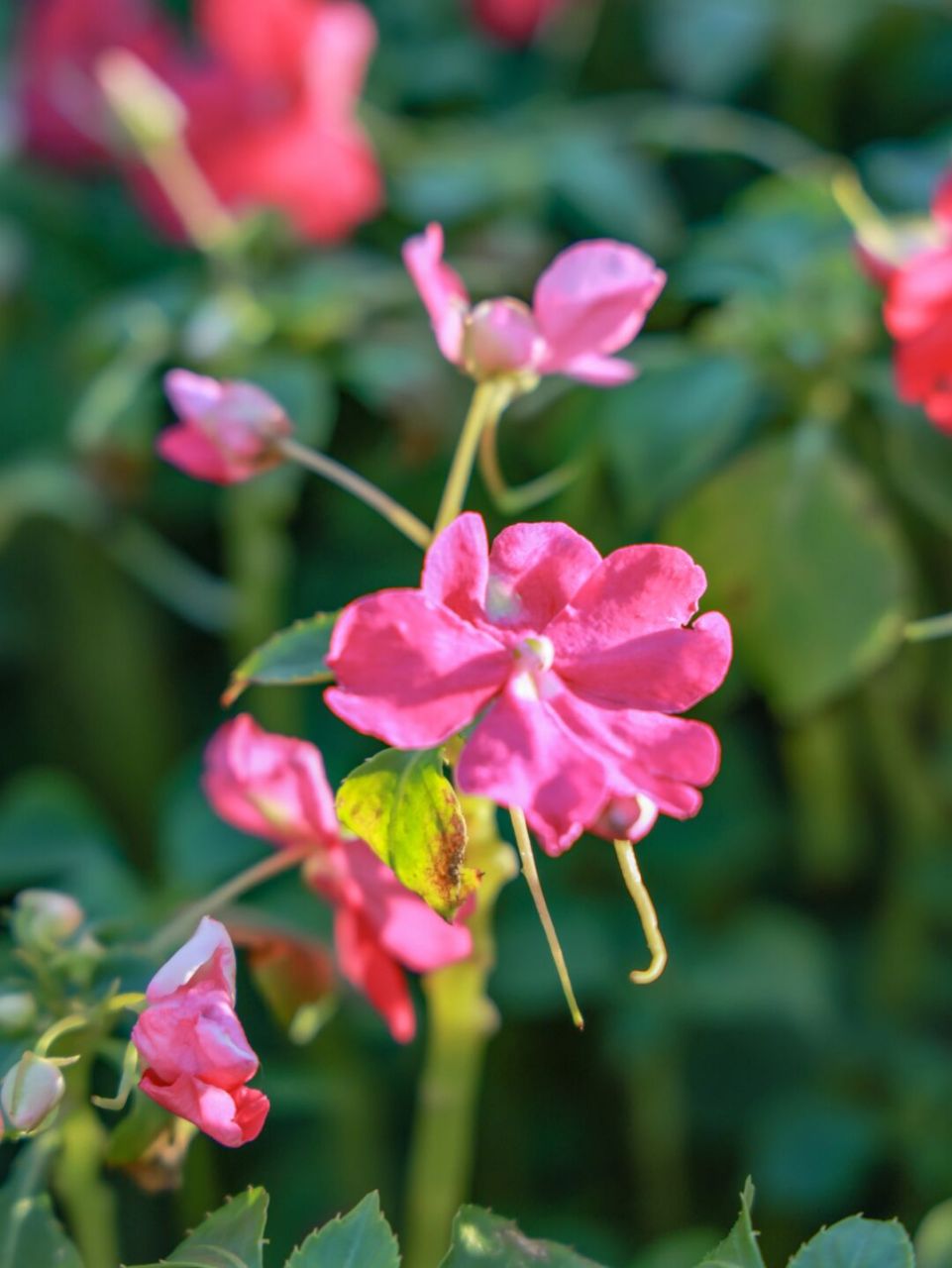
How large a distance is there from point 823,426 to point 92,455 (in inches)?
18.3

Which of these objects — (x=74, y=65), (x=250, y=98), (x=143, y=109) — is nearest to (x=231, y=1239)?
(x=143, y=109)

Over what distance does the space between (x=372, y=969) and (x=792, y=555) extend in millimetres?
305

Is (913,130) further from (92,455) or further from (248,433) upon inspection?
(248,433)

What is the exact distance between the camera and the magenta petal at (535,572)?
46 cm

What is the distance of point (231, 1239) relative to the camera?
1.55 ft

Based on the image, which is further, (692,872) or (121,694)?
(121,694)

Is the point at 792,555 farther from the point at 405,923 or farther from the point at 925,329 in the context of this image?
the point at 405,923

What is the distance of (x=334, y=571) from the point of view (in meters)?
1.04

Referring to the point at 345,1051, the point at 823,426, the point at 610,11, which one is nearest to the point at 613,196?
the point at 823,426

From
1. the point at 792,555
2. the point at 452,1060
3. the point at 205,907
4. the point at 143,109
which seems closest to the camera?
→ the point at 205,907

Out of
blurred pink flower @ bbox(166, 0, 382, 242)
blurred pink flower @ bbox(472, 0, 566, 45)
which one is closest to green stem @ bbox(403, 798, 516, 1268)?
blurred pink flower @ bbox(166, 0, 382, 242)

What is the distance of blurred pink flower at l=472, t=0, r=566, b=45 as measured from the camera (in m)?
1.20

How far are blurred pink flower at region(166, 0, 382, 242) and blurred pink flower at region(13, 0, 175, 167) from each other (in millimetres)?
99

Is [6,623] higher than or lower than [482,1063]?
higher
